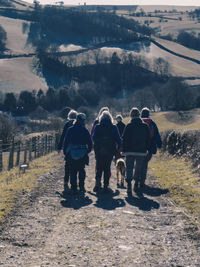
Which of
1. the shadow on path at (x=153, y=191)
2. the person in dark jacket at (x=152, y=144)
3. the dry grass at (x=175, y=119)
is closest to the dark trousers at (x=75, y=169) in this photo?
the shadow on path at (x=153, y=191)

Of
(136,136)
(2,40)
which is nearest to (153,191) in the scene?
(136,136)

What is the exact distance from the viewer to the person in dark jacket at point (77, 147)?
13477 mm

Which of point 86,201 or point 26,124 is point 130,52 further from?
point 86,201

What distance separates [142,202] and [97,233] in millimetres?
3388

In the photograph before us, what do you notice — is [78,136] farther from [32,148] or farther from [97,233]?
[32,148]

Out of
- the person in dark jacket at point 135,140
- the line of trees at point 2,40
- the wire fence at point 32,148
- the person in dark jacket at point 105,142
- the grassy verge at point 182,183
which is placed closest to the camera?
the grassy verge at point 182,183

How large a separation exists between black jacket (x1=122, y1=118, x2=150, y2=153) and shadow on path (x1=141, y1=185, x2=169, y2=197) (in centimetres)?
103

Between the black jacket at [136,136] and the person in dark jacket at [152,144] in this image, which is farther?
the person in dark jacket at [152,144]

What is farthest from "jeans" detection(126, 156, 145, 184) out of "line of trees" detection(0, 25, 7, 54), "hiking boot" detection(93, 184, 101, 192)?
"line of trees" detection(0, 25, 7, 54)

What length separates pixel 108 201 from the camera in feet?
39.7

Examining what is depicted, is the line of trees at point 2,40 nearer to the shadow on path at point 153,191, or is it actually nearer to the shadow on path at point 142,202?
the shadow on path at point 153,191

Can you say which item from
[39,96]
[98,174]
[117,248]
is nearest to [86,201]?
[98,174]

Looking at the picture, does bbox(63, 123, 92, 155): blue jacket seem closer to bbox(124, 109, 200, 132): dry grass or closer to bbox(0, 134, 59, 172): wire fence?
bbox(0, 134, 59, 172): wire fence

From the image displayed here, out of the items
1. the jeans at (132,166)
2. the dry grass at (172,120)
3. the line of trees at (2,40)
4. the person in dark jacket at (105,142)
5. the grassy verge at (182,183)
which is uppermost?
the person in dark jacket at (105,142)
